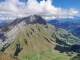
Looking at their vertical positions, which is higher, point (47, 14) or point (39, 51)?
point (47, 14)

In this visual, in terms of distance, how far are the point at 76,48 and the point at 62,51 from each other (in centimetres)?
727

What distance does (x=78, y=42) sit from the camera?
6469cm

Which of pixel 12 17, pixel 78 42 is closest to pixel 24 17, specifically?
pixel 12 17

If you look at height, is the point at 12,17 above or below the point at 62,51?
above

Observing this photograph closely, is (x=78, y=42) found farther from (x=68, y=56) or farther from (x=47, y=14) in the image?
(x=47, y=14)

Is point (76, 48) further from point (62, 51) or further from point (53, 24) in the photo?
point (53, 24)

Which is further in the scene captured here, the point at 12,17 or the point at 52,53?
the point at 52,53

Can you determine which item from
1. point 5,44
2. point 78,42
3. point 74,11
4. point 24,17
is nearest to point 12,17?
point 24,17

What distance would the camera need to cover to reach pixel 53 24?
171 feet

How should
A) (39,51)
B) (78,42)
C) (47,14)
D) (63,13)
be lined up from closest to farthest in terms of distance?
(47,14), (63,13), (39,51), (78,42)

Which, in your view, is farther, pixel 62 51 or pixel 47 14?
pixel 62 51

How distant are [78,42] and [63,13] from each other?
1386cm

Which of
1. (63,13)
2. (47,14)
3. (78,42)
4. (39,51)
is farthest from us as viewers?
(78,42)

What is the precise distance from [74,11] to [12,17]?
52.8 ft
